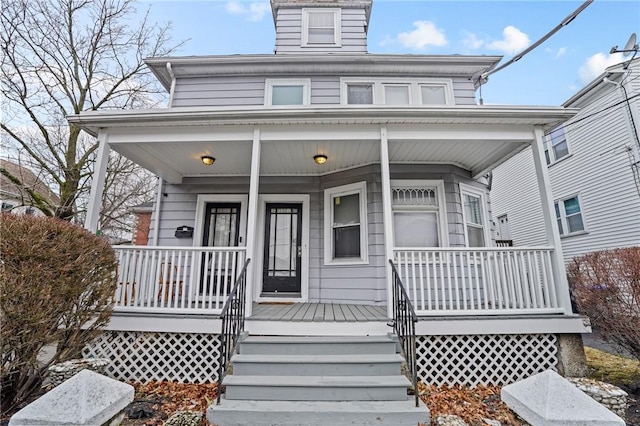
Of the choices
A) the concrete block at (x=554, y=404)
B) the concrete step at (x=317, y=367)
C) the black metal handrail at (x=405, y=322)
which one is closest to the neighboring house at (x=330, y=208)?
the black metal handrail at (x=405, y=322)

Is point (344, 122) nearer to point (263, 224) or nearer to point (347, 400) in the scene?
point (263, 224)

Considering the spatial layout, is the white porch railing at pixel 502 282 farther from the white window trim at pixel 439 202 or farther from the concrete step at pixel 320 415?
the concrete step at pixel 320 415

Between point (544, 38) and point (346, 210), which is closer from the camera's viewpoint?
point (346, 210)

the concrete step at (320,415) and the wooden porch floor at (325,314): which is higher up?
Answer: the wooden porch floor at (325,314)

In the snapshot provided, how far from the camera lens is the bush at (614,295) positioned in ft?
11.4

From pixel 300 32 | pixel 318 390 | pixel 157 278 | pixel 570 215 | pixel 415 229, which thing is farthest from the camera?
pixel 570 215

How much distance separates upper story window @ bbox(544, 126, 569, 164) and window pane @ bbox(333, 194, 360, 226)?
29.7 ft

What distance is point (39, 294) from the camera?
2.75 meters

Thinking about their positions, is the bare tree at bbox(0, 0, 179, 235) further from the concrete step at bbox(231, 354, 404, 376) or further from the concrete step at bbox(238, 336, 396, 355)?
the concrete step at bbox(231, 354, 404, 376)

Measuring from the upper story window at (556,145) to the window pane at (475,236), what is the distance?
7.19 meters

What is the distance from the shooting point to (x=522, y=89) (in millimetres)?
11867

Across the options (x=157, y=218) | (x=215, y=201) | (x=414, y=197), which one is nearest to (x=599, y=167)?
(x=414, y=197)

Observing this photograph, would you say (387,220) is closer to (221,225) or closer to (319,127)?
(319,127)

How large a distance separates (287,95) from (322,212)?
2.91m
